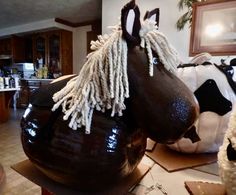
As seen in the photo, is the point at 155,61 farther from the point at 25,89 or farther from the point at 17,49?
the point at 17,49

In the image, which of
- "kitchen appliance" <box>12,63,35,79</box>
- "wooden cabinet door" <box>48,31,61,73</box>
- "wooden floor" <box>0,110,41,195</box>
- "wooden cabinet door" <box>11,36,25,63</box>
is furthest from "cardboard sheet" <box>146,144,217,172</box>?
"wooden cabinet door" <box>11,36,25,63</box>

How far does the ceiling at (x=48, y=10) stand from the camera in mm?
2887

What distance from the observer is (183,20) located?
76.8 inches

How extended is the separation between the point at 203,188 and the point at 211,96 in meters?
0.21

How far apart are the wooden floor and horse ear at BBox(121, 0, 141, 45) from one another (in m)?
0.44

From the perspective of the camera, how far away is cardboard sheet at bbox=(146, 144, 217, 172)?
497 millimetres

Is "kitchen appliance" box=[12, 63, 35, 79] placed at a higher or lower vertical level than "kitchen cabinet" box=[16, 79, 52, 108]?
higher

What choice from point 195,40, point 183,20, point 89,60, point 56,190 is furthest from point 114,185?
point 183,20

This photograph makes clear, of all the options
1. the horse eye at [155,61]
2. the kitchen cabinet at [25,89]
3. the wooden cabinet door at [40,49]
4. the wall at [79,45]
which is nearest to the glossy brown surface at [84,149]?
the horse eye at [155,61]

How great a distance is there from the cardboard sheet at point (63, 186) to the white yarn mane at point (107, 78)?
14cm

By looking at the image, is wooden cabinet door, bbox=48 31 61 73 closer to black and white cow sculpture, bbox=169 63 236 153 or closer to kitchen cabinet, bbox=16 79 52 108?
kitchen cabinet, bbox=16 79 52 108

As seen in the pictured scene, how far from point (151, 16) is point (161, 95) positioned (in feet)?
0.53

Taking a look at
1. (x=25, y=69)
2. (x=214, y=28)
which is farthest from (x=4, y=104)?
(x=214, y=28)

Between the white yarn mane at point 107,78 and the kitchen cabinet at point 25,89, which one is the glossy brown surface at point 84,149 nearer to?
the white yarn mane at point 107,78
